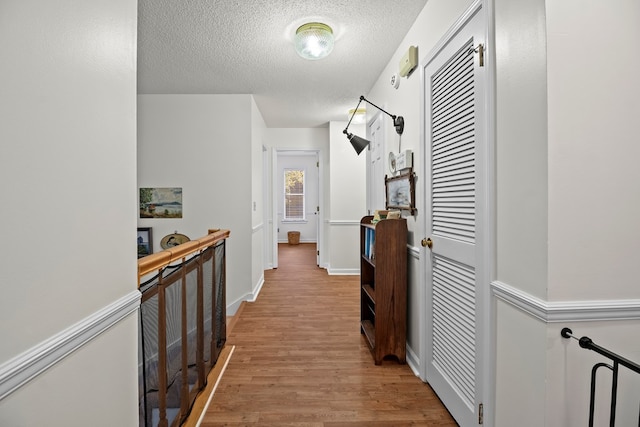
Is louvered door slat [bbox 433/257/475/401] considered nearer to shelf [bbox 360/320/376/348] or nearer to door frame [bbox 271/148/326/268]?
shelf [bbox 360/320/376/348]

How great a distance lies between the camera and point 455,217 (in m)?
1.75

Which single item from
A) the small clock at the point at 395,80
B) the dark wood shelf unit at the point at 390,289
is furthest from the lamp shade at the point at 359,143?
the dark wood shelf unit at the point at 390,289

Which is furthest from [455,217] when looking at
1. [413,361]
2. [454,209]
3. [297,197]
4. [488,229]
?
[297,197]

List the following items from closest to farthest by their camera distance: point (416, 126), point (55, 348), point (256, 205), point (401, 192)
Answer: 1. point (55, 348)
2. point (416, 126)
3. point (401, 192)
4. point (256, 205)

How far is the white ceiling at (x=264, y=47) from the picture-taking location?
2188 mm

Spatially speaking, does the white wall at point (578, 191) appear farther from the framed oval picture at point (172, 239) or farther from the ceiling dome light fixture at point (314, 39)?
the framed oval picture at point (172, 239)

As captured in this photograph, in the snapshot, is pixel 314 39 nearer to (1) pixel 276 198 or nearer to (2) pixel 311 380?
(2) pixel 311 380

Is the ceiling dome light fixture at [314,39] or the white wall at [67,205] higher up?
the ceiling dome light fixture at [314,39]

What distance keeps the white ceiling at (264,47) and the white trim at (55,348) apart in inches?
78.7

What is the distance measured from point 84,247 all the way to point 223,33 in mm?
2191

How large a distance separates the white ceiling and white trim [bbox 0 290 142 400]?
200 centimetres

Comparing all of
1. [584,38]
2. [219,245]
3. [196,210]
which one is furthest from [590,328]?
[196,210]

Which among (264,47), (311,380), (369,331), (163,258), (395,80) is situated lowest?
(311,380)

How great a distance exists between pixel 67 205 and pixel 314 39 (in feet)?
7.00
